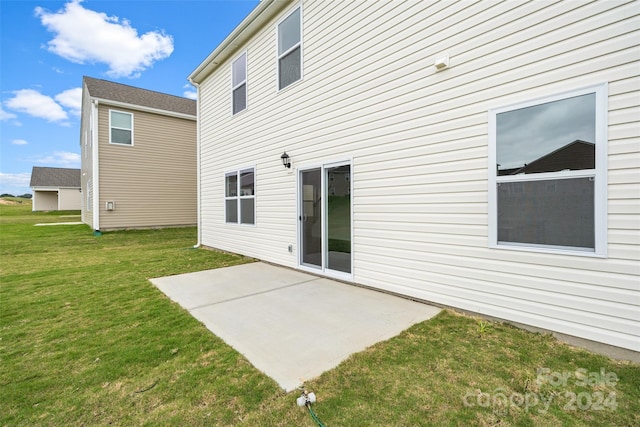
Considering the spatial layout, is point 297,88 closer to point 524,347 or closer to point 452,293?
point 452,293

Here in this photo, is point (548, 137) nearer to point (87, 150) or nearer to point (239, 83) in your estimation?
point (239, 83)

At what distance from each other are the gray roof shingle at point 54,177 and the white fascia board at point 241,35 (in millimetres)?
32953

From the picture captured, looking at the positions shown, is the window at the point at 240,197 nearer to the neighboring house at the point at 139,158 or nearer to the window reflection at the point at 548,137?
the window reflection at the point at 548,137

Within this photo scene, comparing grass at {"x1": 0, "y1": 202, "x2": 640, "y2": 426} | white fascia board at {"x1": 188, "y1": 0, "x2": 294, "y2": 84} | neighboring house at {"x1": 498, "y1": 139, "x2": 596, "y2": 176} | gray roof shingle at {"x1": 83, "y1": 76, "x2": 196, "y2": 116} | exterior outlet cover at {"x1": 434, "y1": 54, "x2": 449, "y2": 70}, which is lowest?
grass at {"x1": 0, "y1": 202, "x2": 640, "y2": 426}

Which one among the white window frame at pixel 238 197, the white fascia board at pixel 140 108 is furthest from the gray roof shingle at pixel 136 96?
the white window frame at pixel 238 197

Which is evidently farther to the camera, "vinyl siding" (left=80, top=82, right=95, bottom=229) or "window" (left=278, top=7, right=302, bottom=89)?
"vinyl siding" (left=80, top=82, right=95, bottom=229)

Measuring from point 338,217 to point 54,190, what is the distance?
41.3 meters

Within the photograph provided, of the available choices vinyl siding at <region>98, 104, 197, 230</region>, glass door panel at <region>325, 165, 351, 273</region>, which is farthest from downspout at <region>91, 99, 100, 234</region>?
glass door panel at <region>325, 165, 351, 273</region>

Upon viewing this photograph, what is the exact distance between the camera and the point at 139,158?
13359 millimetres

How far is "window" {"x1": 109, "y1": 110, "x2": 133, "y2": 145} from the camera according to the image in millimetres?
12695

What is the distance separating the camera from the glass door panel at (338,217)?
4.84 metres

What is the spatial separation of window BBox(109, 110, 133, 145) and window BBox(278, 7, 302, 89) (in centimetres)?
1044

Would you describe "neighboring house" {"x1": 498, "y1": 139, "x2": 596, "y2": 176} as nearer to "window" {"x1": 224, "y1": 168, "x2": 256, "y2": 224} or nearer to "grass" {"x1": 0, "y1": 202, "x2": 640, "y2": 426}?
"grass" {"x1": 0, "y1": 202, "x2": 640, "y2": 426}

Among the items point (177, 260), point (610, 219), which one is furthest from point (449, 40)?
point (177, 260)
